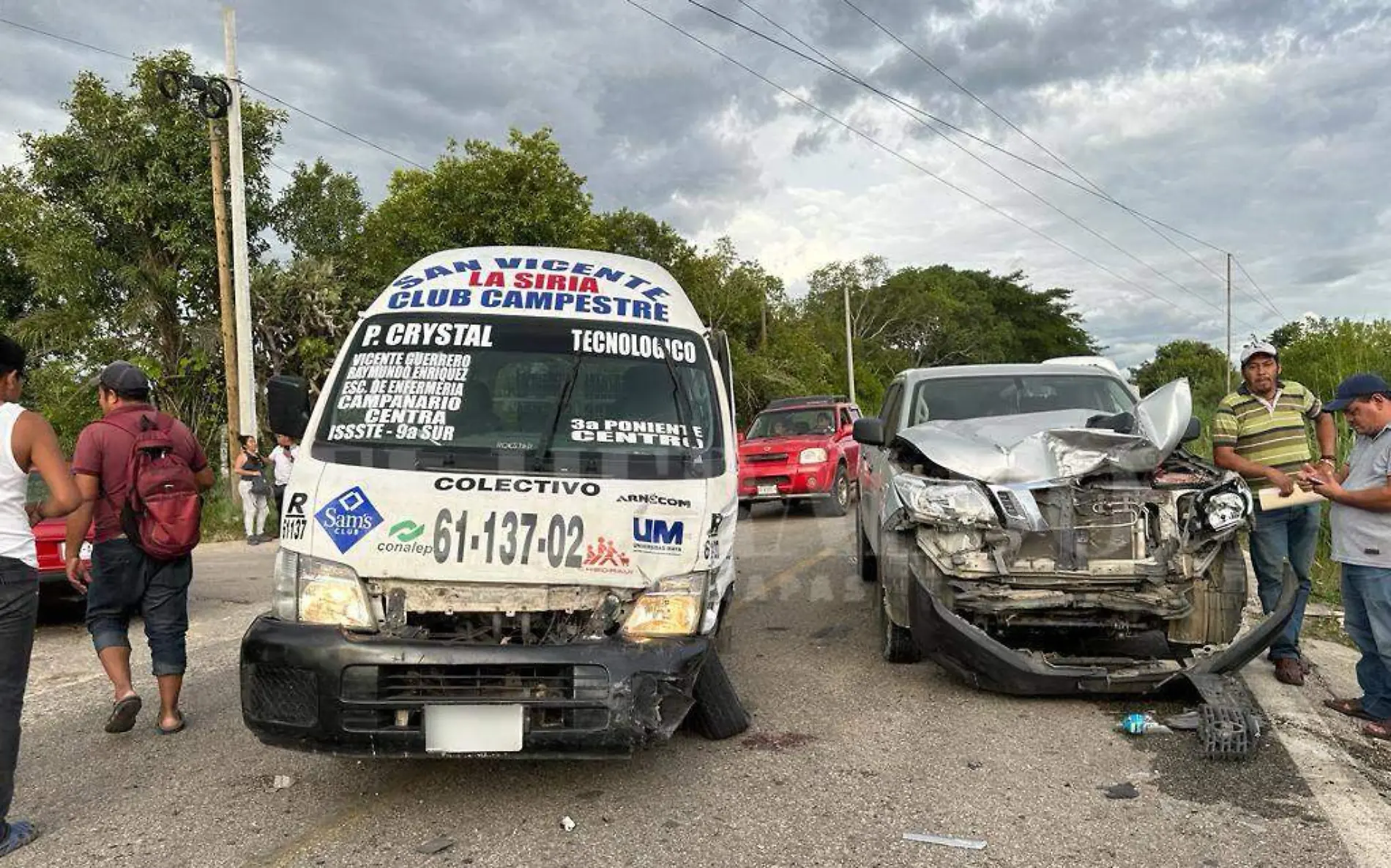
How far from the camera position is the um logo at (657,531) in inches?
143

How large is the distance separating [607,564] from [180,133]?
58.1 feet

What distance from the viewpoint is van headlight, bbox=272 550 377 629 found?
3.46m

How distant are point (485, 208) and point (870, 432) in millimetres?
16086

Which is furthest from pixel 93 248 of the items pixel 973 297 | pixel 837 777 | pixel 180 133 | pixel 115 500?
pixel 973 297

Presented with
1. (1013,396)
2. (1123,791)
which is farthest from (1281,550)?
(1123,791)

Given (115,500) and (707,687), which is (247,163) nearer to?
(115,500)

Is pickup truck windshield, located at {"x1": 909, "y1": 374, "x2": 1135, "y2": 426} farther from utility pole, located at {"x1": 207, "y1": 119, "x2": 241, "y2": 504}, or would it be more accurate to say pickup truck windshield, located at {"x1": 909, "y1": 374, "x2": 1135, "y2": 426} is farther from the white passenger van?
utility pole, located at {"x1": 207, "y1": 119, "x2": 241, "y2": 504}

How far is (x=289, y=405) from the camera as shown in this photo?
4.15 meters

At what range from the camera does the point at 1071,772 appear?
3939 millimetres

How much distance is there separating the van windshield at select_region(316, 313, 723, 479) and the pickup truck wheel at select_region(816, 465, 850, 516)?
9.34 m

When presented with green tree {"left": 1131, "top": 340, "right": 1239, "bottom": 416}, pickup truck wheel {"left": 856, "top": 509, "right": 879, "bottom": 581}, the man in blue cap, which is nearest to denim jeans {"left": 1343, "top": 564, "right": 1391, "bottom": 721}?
the man in blue cap

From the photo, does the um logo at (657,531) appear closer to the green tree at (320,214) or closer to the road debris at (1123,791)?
the road debris at (1123,791)

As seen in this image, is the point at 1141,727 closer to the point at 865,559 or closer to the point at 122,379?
the point at 865,559

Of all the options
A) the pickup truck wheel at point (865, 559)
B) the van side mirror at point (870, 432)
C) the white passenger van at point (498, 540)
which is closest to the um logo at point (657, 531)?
the white passenger van at point (498, 540)
